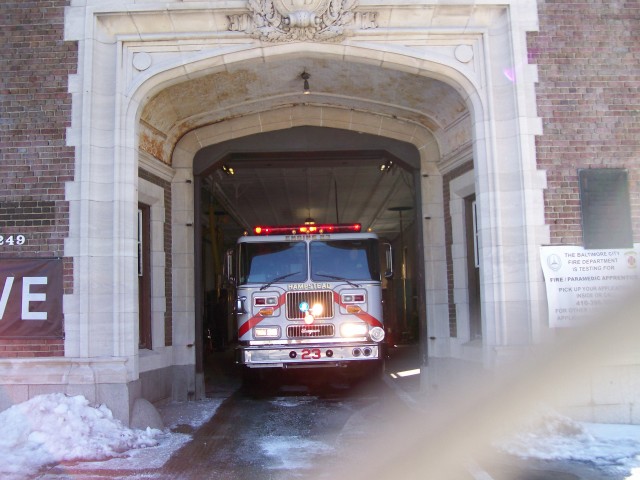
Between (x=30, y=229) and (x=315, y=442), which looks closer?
(x=315, y=442)

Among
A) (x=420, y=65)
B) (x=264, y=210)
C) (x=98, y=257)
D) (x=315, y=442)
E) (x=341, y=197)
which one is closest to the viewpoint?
(x=315, y=442)

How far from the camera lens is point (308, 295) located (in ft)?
37.4

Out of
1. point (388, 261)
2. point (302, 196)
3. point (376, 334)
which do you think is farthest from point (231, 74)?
point (302, 196)

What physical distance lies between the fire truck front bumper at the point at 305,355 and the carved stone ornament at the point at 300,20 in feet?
16.5

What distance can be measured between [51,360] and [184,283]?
129 inches

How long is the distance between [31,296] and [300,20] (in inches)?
199

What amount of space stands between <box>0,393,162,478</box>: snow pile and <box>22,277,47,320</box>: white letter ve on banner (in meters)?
1.11

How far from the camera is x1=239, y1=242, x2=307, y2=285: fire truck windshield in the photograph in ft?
37.8

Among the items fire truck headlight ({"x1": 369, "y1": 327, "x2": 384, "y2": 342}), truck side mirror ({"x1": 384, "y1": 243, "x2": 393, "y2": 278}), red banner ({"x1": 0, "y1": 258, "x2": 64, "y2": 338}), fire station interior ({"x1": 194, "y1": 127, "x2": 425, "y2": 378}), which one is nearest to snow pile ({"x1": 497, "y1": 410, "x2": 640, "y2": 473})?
fire truck headlight ({"x1": 369, "y1": 327, "x2": 384, "y2": 342})

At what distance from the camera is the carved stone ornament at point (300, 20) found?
877 centimetres

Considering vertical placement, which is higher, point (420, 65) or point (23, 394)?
point (420, 65)

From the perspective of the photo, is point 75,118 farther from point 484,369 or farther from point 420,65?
point 484,369

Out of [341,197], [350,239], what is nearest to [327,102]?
[350,239]

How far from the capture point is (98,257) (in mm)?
8562
